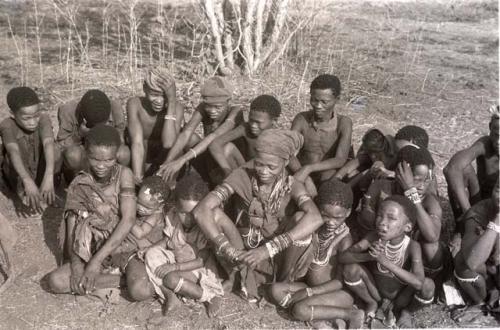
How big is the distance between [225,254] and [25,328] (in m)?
1.40

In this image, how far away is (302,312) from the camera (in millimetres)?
3604

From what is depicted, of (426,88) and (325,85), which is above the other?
(325,85)

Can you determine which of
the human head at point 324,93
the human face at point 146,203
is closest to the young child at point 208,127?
the human face at point 146,203

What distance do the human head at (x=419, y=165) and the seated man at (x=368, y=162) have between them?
378mm

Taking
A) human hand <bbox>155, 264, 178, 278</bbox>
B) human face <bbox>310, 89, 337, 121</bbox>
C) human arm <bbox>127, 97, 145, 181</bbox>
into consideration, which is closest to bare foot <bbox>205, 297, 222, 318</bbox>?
human hand <bbox>155, 264, 178, 278</bbox>

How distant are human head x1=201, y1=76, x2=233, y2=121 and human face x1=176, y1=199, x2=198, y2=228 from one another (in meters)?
1.17

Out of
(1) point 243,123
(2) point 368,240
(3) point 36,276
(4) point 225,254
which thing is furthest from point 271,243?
(3) point 36,276

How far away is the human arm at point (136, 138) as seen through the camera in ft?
15.4

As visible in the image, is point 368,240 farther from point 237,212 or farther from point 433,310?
point 237,212

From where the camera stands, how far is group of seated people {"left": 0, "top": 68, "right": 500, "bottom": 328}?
11.9ft

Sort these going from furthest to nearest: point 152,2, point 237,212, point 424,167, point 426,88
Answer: point 152,2 < point 426,88 < point 237,212 < point 424,167

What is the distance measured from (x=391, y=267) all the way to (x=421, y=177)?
28.7 inches

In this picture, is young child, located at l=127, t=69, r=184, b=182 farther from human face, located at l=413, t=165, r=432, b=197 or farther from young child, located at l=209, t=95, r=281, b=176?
human face, located at l=413, t=165, r=432, b=197

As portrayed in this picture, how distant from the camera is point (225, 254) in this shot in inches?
143
